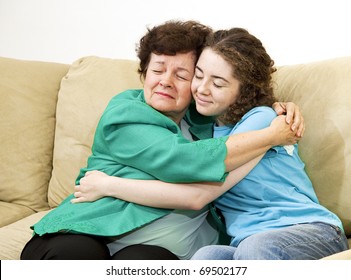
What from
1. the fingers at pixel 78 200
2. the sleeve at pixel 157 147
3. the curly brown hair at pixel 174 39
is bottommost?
the fingers at pixel 78 200

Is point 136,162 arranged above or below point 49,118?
above

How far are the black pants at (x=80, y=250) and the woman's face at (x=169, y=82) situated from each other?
1.44ft

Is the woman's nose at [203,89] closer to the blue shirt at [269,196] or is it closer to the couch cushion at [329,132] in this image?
the blue shirt at [269,196]

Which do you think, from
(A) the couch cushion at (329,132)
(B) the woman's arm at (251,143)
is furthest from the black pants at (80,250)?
(A) the couch cushion at (329,132)

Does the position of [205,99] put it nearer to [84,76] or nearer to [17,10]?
[84,76]

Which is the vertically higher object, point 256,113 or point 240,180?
point 256,113

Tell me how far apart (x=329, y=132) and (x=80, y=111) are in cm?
94

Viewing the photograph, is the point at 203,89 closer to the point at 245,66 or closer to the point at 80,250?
the point at 245,66

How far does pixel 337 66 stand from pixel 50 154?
1149 millimetres

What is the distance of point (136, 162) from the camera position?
146 centimetres

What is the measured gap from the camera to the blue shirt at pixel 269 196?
55.6 inches

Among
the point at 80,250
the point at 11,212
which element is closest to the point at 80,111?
the point at 11,212

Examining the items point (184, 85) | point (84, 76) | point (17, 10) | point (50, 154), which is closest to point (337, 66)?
point (184, 85)

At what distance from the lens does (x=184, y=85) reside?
1603mm
